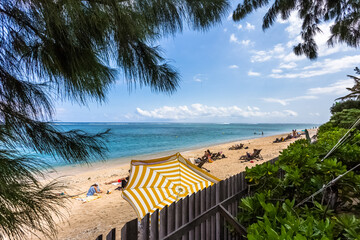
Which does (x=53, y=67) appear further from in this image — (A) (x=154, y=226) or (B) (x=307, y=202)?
(B) (x=307, y=202)

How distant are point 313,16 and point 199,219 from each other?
817 cm

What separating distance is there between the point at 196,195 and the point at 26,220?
1.42m

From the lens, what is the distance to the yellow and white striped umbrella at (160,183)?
10.2 ft

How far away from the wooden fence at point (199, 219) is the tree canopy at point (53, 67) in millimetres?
829

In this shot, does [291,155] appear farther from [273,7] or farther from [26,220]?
[273,7]

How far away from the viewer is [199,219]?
175cm

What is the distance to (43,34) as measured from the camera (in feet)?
5.05

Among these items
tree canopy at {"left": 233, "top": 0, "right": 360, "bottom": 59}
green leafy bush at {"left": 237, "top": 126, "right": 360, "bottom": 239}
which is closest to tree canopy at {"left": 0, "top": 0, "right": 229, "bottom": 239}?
green leafy bush at {"left": 237, "top": 126, "right": 360, "bottom": 239}

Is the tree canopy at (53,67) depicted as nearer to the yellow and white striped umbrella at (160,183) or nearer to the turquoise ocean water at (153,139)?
the turquoise ocean water at (153,139)

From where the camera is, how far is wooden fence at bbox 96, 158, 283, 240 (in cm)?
134

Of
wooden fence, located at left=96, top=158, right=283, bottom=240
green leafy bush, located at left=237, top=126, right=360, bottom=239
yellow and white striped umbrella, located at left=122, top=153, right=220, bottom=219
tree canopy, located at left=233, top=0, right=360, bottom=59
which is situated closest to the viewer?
green leafy bush, located at left=237, top=126, right=360, bottom=239

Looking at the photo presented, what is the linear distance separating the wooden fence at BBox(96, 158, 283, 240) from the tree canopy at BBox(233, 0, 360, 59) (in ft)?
19.0

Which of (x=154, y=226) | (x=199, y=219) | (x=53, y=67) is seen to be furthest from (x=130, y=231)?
(x=53, y=67)

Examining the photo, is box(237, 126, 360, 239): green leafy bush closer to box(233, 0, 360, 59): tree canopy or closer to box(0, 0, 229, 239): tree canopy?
box(0, 0, 229, 239): tree canopy
